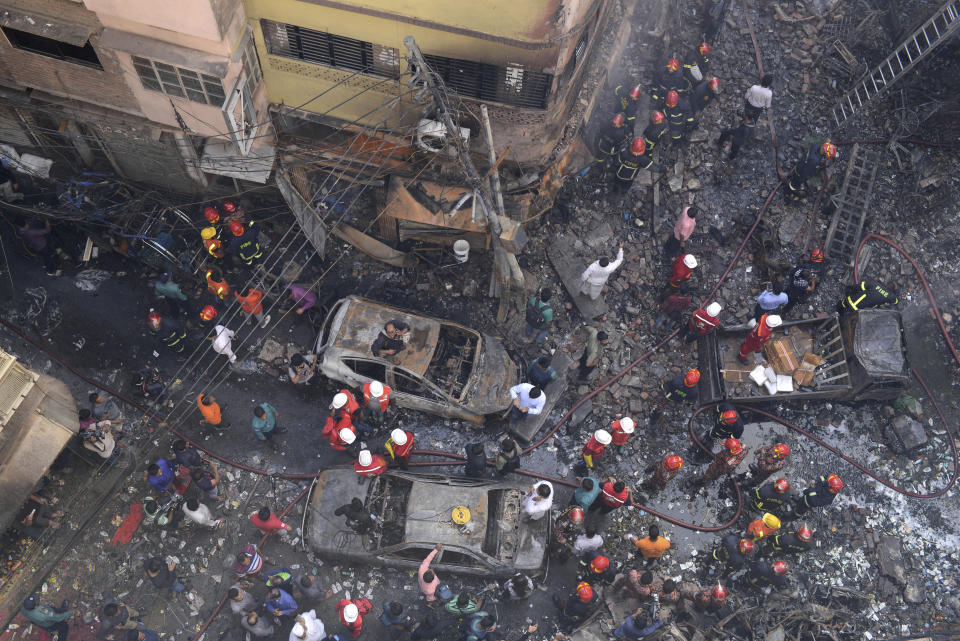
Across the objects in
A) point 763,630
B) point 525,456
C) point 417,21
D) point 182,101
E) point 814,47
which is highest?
point 417,21

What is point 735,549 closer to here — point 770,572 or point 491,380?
point 770,572

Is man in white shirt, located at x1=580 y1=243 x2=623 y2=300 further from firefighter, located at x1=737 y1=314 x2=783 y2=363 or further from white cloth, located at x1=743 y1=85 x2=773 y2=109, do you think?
white cloth, located at x1=743 y1=85 x2=773 y2=109

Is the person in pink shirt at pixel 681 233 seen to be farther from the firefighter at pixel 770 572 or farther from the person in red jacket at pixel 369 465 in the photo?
the person in red jacket at pixel 369 465

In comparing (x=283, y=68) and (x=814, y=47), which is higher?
(x=283, y=68)

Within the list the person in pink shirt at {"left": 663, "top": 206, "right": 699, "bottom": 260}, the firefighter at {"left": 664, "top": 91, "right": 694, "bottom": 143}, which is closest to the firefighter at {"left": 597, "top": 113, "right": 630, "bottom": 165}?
the firefighter at {"left": 664, "top": 91, "right": 694, "bottom": 143}

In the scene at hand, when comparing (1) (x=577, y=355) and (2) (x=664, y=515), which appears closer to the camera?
(2) (x=664, y=515)

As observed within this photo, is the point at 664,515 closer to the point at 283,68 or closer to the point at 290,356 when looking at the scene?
the point at 290,356

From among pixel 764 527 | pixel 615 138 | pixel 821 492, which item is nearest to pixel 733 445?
pixel 764 527

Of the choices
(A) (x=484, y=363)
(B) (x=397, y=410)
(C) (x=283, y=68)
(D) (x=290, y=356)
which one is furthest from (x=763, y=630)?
(C) (x=283, y=68)
